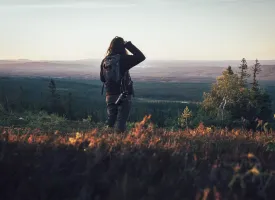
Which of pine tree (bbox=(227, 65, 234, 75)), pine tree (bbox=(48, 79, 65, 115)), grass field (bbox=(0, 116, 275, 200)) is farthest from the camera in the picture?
pine tree (bbox=(227, 65, 234, 75))

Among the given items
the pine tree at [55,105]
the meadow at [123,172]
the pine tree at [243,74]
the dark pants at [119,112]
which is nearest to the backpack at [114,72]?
the dark pants at [119,112]

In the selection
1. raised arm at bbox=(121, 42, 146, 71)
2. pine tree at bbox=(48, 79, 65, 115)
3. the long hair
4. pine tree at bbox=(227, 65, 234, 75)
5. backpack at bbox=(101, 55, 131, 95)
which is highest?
the long hair

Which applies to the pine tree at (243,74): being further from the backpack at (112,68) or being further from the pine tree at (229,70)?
the backpack at (112,68)

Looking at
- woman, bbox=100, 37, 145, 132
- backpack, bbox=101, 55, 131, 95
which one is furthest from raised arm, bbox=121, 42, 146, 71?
backpack, bbox=101, 55, 131, 95

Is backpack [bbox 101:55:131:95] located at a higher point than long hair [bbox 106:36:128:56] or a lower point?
lower

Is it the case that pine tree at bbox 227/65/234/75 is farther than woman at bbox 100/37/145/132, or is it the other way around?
pine tree at bbox 227/65/234/75

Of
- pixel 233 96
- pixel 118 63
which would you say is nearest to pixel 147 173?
pixel 118 63

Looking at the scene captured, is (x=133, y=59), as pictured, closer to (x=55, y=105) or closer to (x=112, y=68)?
(x=112, y=68)

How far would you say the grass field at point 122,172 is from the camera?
335 centimetres

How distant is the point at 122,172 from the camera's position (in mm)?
3801

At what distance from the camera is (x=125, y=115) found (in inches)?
383

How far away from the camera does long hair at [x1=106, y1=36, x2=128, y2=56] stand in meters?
9.52

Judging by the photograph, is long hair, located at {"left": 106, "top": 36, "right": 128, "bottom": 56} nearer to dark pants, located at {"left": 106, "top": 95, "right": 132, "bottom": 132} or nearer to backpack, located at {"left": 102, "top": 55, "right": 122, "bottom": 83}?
backpack, located at {"left": 102, "top": 55, "right": 122, "bottom": 83}

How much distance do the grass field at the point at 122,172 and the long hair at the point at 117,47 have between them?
512 centimetres
